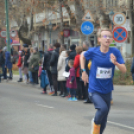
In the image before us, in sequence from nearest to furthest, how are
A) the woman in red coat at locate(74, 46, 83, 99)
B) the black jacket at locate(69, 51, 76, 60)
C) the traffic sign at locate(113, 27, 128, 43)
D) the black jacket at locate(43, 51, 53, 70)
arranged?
the woman in red coat at locate(74, 46, 83, 99)
the black jacket at locate(69, 51, 76, 60)
the black jacket at locate(43, 51, 53, 70)
the traffic sign at locate(113, 27, 128, 43)

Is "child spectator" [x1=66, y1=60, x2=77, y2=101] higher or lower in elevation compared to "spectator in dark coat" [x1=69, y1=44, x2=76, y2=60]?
lower

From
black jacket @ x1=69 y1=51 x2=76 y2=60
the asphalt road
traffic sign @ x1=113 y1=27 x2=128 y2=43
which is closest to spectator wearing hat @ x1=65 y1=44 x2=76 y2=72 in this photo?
black jacket @ x1=69 y1=51 x2=76 y2=60

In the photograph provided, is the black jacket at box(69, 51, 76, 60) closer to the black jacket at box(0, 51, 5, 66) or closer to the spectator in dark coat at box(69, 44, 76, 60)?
the spectator in dark coat at box(69, 44, 76, 60)

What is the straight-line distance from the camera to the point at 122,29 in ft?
48.0

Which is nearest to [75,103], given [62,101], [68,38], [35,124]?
[62,101]

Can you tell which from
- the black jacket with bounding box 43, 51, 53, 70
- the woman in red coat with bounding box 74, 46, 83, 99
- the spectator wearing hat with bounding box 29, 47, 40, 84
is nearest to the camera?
the woman in red coat with bounding box 74, 46, 83, 99

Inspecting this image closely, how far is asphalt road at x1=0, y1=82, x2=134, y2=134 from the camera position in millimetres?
6637

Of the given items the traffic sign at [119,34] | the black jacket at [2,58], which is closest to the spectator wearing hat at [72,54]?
the traffic sign at [119,34]

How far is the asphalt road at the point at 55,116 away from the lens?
6.64 meters

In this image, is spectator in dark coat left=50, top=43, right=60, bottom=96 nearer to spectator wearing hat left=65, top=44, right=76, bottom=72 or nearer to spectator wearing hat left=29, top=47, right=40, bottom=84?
spectator wearing hat left=65, top=44, right=76, bottom=72

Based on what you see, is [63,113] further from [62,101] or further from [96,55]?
[96,55]

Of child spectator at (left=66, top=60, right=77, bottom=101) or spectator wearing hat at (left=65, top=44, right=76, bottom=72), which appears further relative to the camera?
spectator wearing hat at (left=65, top=44, right=76, bottom=72)

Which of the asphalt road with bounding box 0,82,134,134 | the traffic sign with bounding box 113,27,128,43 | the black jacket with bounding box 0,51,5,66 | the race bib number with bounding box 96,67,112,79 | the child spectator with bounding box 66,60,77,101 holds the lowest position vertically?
the asphalt road with bounding box 0,82,134,134

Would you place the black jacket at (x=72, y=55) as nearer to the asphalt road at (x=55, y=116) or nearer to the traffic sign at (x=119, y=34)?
the asphalt road at (x=55, y=116)
